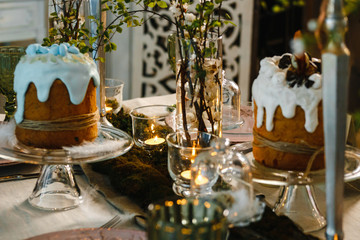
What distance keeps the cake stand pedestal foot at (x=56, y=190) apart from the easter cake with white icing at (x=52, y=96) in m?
0.10

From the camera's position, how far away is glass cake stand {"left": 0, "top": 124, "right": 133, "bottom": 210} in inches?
47.2

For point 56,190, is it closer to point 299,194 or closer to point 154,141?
point 154,141

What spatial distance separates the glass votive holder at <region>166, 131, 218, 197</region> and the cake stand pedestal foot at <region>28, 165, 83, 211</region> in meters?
0.24

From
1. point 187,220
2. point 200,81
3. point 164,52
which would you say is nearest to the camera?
point 187,220

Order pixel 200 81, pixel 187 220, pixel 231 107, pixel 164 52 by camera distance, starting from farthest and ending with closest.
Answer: pixel 164 52
pixel 231 107
pixel 200 81
pixel 187 220

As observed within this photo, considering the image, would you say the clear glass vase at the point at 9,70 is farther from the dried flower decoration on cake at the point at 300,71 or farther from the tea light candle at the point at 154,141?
the dried flower decoration on cake at the point at 300,71

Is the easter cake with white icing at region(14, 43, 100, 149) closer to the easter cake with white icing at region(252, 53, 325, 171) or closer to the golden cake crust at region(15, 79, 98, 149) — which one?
the golden cake crust at region(15, 79, 98, 149)

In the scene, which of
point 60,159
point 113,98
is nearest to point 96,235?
point 60,159

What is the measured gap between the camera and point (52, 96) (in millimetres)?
1246

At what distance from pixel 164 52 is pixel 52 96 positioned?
2.36m

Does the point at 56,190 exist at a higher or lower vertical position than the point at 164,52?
lower

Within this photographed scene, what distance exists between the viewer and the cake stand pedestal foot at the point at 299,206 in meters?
1.21

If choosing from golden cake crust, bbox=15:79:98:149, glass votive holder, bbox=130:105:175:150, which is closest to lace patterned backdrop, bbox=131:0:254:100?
glass votive holder, bbox=130:105:175:150

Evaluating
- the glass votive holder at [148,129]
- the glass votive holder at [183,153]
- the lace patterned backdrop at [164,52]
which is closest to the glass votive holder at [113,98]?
the glass votive holder at [148,129]
